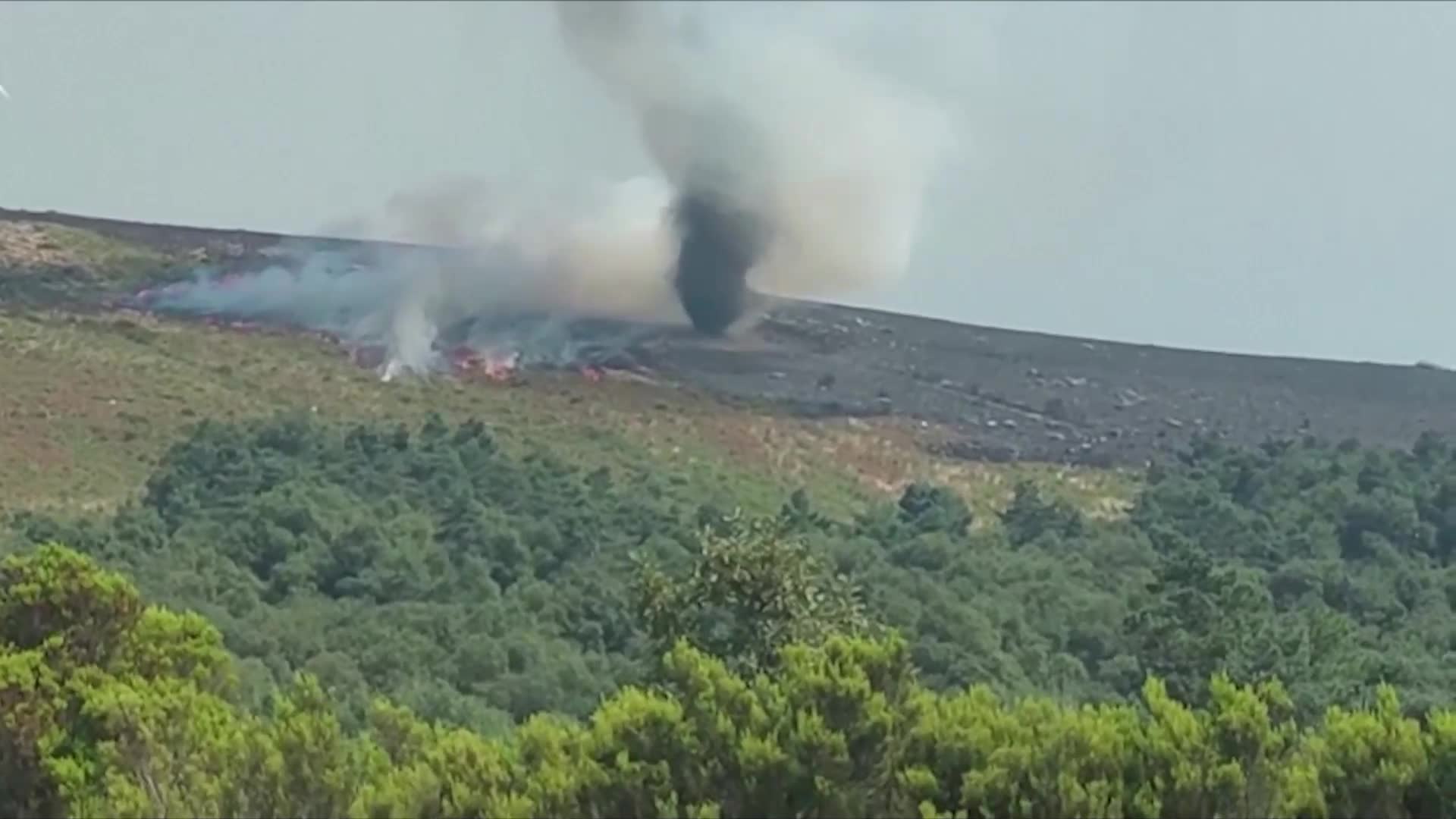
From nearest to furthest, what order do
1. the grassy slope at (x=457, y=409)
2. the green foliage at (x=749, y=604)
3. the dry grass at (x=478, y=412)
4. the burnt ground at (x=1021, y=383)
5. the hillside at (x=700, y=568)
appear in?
the hillside at (x=700, y=568) < the green foliage at (x=749, y=604) < the dry grass at (x=478, y=412) < the grassy slope at (x=457, y=409) < the burnt ground at (x=1021, y=383)

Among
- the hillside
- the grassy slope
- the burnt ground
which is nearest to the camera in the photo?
the hillside

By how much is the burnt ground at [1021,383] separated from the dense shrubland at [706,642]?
13562mm

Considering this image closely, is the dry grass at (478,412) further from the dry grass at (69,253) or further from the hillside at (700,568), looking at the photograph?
the dry grass at (69,253)

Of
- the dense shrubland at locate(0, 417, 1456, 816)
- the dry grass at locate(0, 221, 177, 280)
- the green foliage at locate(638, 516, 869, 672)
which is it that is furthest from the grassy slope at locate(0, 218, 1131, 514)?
the green foliage at locate(638, 516, 869, 672)

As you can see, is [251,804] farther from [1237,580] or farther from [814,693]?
[1237,580]

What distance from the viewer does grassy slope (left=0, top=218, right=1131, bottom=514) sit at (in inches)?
5089

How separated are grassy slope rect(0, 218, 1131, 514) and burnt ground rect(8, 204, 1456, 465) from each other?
309 centimetres

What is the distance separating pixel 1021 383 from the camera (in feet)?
554

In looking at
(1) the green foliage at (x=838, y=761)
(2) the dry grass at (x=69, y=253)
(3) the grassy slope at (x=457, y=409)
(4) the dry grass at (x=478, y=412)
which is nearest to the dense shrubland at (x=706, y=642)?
(1) the green foliage at (x=838, y=761)

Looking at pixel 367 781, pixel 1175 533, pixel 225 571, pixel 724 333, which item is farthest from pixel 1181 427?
pixel 367 781

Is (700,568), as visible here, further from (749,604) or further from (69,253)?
(69,253)

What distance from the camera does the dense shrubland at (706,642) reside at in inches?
1533

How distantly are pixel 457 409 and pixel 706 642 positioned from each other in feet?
309

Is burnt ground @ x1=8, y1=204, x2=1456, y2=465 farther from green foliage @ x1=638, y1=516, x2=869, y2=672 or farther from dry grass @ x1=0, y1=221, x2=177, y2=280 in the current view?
green foliage @ x1=638, y1=516, x2=869, y2=672
